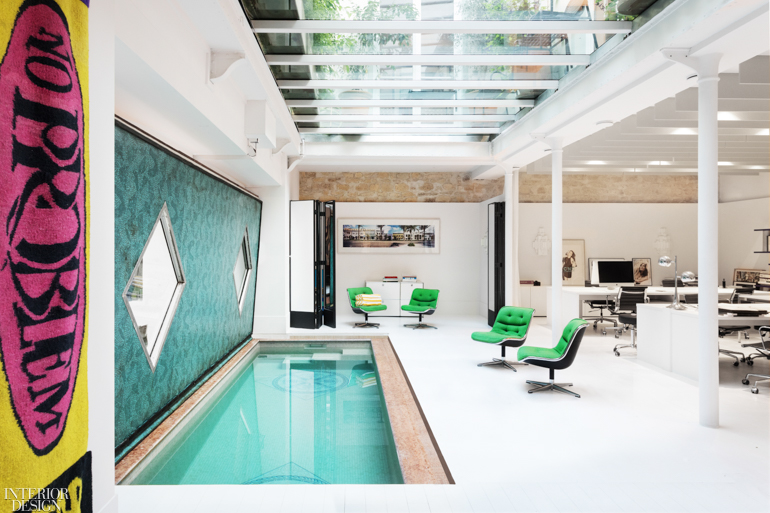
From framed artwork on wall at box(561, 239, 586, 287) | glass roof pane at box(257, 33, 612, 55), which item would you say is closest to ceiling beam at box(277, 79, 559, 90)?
glass roof pane at box(257, 33, 612, 55)

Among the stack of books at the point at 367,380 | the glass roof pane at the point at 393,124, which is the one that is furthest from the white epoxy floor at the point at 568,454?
the glass roof pane at the point at 393,124

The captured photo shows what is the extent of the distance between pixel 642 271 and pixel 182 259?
1061cm

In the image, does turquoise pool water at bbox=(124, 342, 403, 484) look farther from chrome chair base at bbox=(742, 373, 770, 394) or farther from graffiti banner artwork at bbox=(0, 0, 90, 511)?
chrome chair base at bbox=(742, 373, 770, 394)

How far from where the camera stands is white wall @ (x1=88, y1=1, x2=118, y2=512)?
6.41 feet

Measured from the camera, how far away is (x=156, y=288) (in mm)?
4176

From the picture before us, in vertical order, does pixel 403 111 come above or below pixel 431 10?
above

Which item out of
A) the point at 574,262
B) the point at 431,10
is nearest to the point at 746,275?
the point at 574,262

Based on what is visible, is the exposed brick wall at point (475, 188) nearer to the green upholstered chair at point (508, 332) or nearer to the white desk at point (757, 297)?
the white desk at point (757, 297)

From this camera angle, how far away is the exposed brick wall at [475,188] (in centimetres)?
1137

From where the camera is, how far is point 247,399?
5.26 m

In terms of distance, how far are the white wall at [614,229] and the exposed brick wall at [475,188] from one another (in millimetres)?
320

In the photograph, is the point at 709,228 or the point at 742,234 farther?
the point at 742,234

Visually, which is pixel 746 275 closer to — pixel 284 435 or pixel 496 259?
pixel 496 259

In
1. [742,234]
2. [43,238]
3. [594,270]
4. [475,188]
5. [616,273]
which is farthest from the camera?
[475,188]
